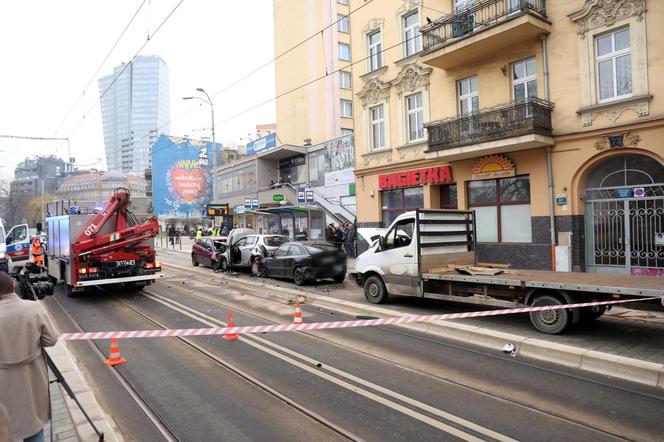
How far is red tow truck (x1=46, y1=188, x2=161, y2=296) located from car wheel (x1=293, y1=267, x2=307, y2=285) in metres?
4.27

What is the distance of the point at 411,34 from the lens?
750 inches

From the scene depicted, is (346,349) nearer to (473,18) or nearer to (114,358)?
(114,358)

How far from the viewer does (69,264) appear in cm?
1228

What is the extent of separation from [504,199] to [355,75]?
32.6ft

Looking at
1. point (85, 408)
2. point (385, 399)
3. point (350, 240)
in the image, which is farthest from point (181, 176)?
point (385, 399)

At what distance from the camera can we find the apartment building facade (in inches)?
496

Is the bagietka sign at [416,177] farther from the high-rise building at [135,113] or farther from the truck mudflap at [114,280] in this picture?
the high-rise building at [135,113]

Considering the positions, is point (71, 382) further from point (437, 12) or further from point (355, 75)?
point (355, 75)

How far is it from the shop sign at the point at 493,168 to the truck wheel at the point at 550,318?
27.9ft

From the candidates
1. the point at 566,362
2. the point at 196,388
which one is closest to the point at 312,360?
the point at 196,388

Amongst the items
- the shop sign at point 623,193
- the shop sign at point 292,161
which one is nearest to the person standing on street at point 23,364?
the shop sign at point 623,193

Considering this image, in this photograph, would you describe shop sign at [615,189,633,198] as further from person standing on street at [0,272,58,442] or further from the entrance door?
person standing on street at [0,272,58,442]

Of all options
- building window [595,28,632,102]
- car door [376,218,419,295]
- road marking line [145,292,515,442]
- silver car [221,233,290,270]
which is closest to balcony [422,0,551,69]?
building window [595,28,632,102]

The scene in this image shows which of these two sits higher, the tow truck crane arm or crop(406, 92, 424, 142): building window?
crop(406, 92, 424, 142): building window
